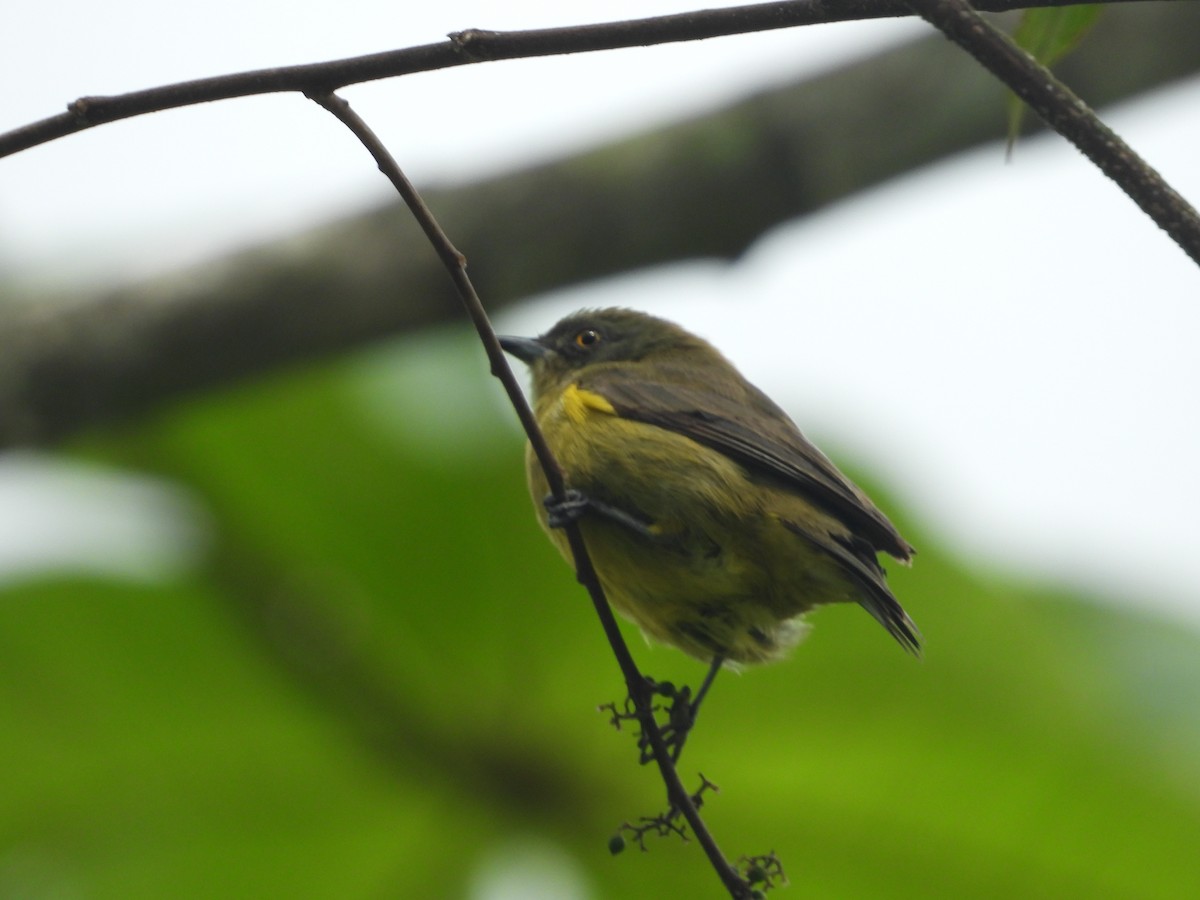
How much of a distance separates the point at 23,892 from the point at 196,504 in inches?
48.3

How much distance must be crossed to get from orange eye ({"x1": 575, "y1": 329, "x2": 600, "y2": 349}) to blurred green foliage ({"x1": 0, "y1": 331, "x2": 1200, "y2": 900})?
60cm

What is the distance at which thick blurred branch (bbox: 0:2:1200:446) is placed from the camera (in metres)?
4.19

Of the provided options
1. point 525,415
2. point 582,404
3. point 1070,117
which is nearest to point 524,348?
point 582,404

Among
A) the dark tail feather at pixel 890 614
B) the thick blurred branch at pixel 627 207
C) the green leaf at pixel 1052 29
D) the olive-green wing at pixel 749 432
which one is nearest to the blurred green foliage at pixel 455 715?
the thick blurred branch at pixel 627 207

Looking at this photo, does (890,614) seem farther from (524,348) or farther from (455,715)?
(524,348)

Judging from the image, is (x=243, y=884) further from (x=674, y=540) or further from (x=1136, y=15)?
(x=1136, y=15)

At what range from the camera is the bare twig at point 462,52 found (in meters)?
1.73

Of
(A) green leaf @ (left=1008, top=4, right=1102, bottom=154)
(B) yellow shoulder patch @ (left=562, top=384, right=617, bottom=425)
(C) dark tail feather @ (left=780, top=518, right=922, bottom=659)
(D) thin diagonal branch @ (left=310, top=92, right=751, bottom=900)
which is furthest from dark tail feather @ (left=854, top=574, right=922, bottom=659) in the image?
(A) green leaf @ (left=1008, top=4, right=1102, bottom=154)

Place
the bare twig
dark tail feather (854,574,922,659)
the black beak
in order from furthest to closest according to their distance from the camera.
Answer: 1. the black beak
2. dark tail feather (854,574,922,659)
3. the bare twig

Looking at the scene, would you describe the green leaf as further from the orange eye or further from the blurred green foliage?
the orange eye

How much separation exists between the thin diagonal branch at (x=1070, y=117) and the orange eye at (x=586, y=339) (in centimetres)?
325

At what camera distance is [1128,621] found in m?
4.20

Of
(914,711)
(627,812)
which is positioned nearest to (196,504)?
(627,812)

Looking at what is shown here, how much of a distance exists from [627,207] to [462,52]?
2.49m
